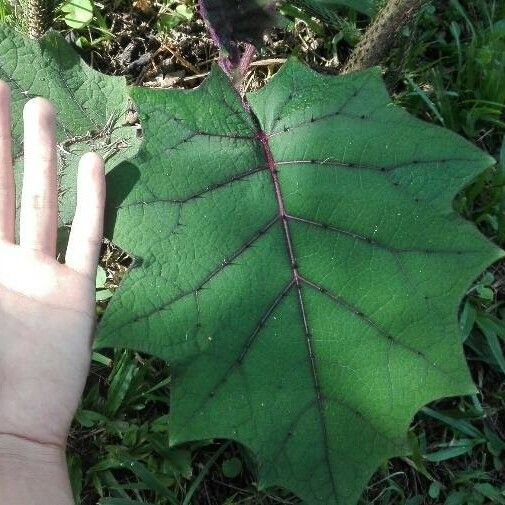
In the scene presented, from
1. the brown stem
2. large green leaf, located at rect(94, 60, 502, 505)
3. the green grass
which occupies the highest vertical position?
the brown stem

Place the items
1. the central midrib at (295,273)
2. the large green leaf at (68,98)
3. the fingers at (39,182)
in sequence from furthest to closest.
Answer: the large green leaf at (68,98) → the fingers at (39,182) → the central midrib at (295,273)

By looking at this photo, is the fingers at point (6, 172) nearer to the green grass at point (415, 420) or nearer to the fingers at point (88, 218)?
the fingers at point (88, 218)

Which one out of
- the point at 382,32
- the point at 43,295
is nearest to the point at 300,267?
the point at 43,295

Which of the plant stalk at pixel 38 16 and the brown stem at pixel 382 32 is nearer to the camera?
the brown stem at pixel 382 32

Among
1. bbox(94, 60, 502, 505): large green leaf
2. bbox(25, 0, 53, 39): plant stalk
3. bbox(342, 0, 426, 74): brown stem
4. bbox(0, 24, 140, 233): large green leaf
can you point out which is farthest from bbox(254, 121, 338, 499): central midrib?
bbox(25, 0, 53, 39): plant stalk

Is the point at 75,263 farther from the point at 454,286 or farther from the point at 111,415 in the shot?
the point at 454,286

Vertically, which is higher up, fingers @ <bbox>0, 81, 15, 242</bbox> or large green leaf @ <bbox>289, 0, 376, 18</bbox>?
large green leaf @ <bbox>289, 0, 376, 18</bbox>

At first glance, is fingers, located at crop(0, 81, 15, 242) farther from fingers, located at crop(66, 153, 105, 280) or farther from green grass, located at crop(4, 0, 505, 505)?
green grass, located at crop(4, 0, 505, 505)

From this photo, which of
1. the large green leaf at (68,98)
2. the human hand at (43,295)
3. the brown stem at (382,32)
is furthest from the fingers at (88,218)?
the brown stem at (382,32)
